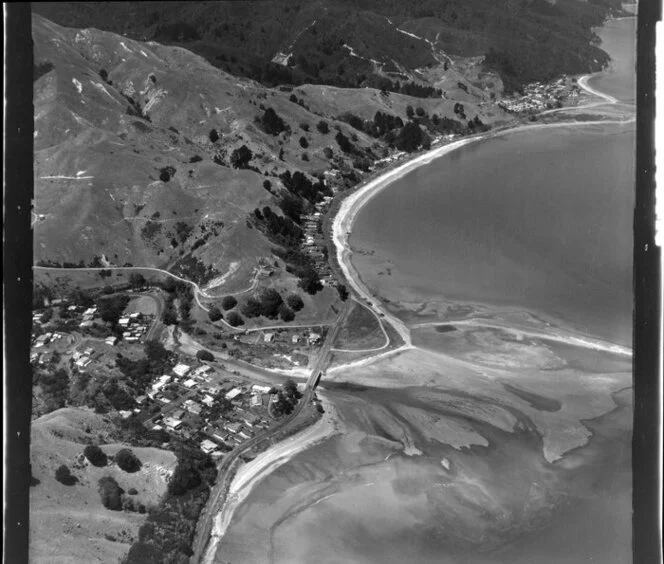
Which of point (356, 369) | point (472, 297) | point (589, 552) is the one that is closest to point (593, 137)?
point (472, 297)

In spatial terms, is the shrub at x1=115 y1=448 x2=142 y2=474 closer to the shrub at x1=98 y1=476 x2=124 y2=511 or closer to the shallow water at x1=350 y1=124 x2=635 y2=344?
the shrub at x1=98 y1=476 x2=124 y2=511

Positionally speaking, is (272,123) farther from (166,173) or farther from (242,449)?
(242,449)

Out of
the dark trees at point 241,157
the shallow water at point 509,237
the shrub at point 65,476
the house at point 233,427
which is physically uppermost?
the dark trees at point 241,157

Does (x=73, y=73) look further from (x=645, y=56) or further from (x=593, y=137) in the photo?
(x=645, y=56)

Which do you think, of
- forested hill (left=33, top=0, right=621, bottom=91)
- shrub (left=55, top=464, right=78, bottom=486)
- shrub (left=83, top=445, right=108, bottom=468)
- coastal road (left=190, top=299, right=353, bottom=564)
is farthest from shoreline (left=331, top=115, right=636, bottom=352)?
shrub (left=55, top=464, right=78, bottom=486)

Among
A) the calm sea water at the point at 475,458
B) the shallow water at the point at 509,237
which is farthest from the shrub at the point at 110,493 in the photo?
the shallow water at the point at 509,237

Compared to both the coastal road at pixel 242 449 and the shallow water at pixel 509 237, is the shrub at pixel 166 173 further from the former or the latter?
the coastal road at pixel 242 449
